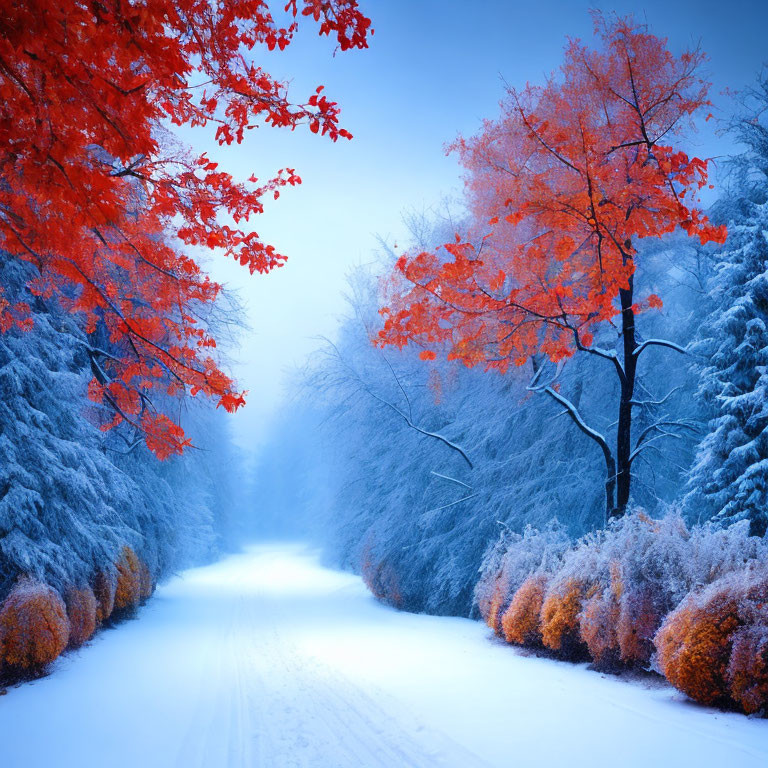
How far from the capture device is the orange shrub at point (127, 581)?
32.1 ft

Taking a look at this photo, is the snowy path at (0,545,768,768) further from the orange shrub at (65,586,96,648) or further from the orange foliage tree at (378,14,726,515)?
the orange foliage tree at (378,14,726,515)

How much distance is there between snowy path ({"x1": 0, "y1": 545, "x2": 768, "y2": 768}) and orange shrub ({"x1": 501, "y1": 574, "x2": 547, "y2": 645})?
26cm

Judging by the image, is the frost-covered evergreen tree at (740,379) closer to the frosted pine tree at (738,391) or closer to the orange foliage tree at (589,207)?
the frosted pine tree at (738,391)

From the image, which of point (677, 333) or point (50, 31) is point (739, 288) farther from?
point (50, 31)

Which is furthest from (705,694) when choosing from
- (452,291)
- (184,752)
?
(452,291)

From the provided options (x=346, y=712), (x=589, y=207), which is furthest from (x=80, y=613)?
(x=589, y=207)

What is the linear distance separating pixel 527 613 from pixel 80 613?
596cm

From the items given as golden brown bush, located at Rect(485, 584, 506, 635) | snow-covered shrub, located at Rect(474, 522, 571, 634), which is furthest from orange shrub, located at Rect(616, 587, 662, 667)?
golden brown bush, located at Rect(485, 584, 506, 635)

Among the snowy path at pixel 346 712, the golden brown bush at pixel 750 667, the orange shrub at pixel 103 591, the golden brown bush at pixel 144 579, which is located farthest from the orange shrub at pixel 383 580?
the golden brown bush at pixel 750 667

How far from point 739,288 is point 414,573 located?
8.30 meters

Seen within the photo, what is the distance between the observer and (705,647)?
4051mm

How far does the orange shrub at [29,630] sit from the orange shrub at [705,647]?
630 cm

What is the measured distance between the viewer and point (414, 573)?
38.5 feet

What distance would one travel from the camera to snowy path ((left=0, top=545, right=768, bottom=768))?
141 inches
